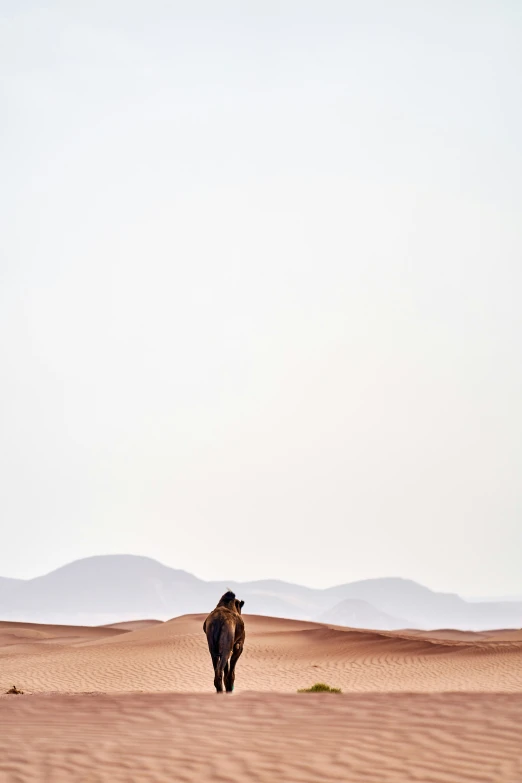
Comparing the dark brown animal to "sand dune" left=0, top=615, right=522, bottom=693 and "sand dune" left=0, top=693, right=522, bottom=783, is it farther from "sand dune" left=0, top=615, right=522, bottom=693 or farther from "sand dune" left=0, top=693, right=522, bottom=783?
"sand dune" left=0, top=615, right=522, bottom=693

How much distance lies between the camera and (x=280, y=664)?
30562 millimetres

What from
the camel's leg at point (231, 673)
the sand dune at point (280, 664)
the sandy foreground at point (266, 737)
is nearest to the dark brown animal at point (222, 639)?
the camel's leg at point (231, 673)

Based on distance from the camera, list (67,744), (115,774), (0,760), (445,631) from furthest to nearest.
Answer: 1. (445,631)
2. (67,744)
3. (0,760)
4. (115,774)

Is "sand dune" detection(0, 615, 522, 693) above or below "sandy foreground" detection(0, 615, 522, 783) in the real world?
above

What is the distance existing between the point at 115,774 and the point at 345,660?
2335cm

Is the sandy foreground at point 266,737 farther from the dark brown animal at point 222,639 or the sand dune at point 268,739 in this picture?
the dark brown animal at point 222,639

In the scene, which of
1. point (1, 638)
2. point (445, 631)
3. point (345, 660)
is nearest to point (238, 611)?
point (345, 660)

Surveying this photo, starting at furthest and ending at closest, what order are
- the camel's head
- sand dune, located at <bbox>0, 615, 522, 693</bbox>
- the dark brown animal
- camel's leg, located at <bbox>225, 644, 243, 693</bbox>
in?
sand dune, located at <bbox>0, 615, 522, 693</bbox>, the camel's head, camel's leg, located at <bbox>225, 644, 243, 693</bbox>, the dark brown animal

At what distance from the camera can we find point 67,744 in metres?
9.29

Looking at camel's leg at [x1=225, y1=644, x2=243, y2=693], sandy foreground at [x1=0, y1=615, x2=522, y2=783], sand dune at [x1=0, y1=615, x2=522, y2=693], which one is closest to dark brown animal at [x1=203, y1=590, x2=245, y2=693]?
camel's leg at [x1=225, y1=644, x2=243, y2=693]

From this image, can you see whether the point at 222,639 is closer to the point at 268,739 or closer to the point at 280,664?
the point at 268,739

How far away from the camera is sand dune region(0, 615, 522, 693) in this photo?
82.9 feet

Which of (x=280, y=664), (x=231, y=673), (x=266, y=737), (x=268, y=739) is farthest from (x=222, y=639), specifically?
(x=280, y=664)

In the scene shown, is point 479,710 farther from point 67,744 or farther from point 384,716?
point 67,744
